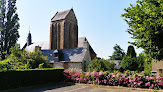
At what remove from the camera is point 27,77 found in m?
14.1

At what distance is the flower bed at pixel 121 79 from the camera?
11.8 meters

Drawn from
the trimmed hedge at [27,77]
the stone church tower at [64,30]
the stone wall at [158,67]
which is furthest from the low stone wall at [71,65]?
the stone wall at [158,67]

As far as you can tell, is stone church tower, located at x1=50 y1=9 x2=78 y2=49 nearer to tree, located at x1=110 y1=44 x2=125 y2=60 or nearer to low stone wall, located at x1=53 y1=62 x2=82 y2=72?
low stone wall, located at x1=53 y1=62 x2=82 y2=72

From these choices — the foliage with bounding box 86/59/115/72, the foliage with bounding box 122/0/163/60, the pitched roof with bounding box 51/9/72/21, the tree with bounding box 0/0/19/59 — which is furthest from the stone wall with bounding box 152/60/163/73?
the pitched roof with bounding box 51/9/72/21

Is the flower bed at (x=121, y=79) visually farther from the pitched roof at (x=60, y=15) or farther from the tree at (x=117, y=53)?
the tree at (x=117, y=53)

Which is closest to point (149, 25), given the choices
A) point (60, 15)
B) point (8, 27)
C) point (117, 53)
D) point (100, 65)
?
point (100, 65)

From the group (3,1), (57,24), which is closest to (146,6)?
(3,1)

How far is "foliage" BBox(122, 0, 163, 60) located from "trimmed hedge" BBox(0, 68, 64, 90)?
10110 mm

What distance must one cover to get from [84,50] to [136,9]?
21.1 meters

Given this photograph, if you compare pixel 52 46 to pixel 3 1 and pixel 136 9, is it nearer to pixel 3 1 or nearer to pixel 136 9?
pixel 3 1

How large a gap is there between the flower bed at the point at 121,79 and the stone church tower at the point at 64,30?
25479 mm

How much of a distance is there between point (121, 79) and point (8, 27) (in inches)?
1029

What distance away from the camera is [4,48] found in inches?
1167

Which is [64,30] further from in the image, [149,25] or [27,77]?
[149,25]
